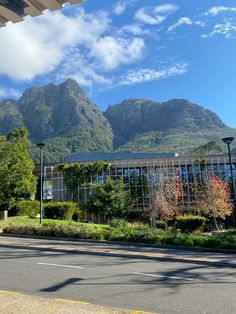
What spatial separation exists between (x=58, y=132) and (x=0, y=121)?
21.4 meters

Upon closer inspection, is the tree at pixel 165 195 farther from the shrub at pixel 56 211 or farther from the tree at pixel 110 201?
the shrub at pixel 56 211

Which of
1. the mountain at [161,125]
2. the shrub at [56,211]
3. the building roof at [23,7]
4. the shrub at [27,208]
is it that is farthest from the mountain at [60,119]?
the building roof at [23,7]

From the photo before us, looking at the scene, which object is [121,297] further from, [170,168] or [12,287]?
[170,168]

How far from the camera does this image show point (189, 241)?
17.0 meters

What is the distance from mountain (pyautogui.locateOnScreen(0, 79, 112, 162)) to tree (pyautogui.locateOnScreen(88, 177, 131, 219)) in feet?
238

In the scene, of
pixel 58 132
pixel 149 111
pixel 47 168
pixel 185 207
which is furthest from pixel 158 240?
pixel 149 111

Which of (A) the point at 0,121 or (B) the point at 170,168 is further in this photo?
(A) the point at 0,121

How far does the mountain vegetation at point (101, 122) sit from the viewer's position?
407 ft

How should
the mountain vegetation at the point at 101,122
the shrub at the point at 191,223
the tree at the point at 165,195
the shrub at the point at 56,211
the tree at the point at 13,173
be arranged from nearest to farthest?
1. the shrub at the point at 191,223
2. the tree at the point at 13,173
3. the shrub at the point at 56,211
4. the tree at the point at 165,195
5. the mountain vegetation at the point at 101,122

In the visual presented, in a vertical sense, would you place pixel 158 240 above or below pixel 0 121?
below

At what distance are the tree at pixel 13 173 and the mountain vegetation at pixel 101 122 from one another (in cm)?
7616

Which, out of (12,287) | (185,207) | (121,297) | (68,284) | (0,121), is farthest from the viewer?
(0,121)

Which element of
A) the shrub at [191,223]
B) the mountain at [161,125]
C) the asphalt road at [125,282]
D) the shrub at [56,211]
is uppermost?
the mountain at [161,125]

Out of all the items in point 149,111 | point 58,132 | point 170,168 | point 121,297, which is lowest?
point 121,297
